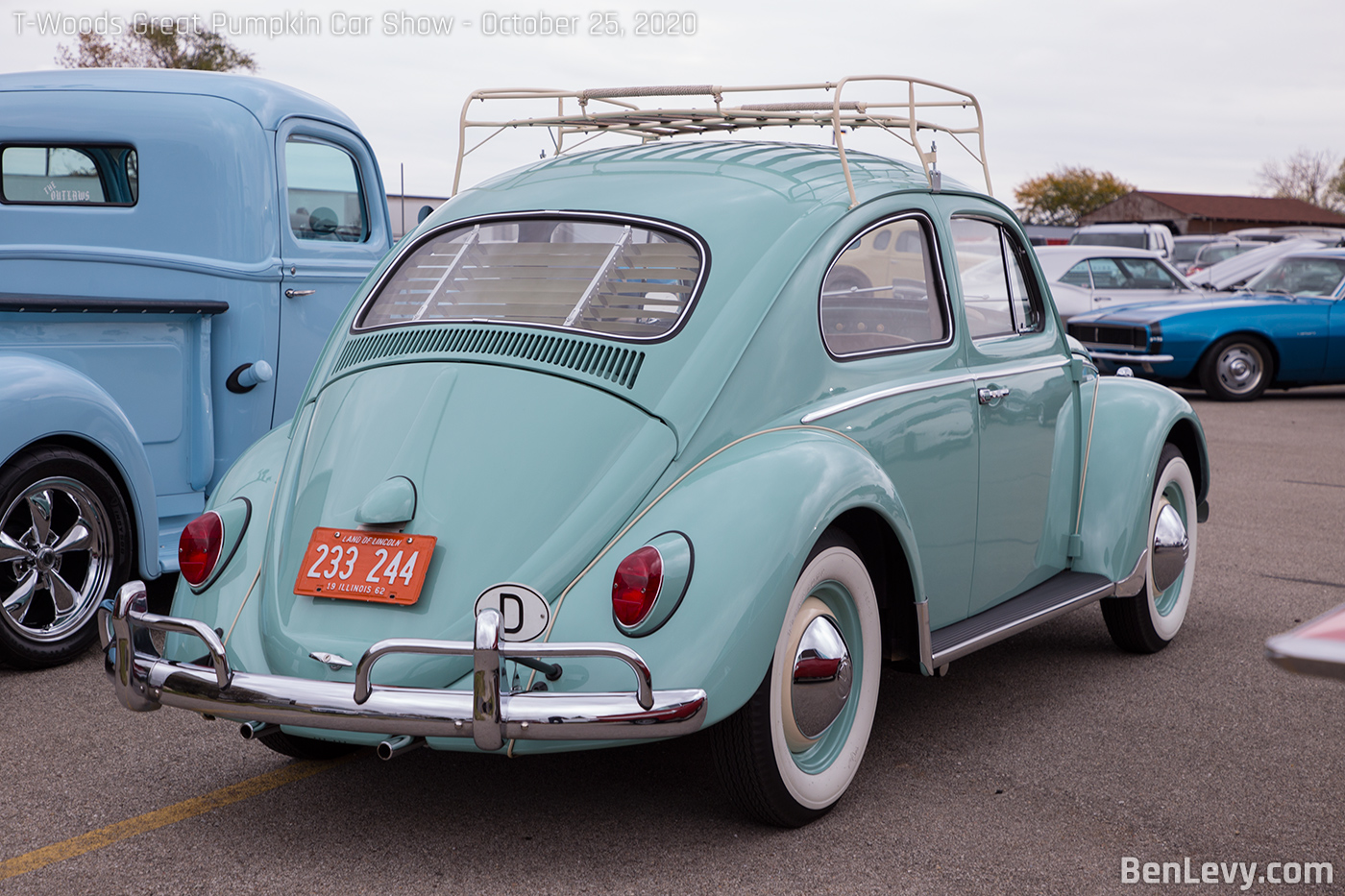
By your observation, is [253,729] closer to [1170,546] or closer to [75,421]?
[75,421]

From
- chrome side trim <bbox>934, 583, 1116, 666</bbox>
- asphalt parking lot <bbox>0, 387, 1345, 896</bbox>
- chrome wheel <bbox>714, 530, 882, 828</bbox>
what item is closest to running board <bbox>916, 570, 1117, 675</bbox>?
chrome side trim <bbox>934, 583, 1116, 666</bbox>

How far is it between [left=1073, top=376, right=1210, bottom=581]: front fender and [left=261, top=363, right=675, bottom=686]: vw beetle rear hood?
2184 mm

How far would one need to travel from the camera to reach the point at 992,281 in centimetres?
470

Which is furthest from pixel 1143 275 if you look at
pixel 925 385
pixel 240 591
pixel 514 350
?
pixel 240 591

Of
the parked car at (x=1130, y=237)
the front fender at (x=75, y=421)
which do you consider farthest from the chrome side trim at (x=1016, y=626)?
the parked car at (x=1130, y=237)

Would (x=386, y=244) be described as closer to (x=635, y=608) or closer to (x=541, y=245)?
(x=541, y=245)

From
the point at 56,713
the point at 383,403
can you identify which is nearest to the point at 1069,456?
the point at 383,403

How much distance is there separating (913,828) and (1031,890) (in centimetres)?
40

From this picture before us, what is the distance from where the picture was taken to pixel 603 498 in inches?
126

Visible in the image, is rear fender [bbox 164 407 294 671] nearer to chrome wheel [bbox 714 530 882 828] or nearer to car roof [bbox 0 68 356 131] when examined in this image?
chrome wheel [bbox 714 530 882 828]

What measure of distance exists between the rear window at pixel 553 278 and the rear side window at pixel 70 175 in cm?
248

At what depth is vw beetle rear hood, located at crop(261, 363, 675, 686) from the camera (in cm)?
311

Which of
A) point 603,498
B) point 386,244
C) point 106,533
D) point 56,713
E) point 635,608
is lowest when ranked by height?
point 56,713
